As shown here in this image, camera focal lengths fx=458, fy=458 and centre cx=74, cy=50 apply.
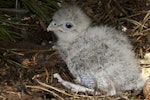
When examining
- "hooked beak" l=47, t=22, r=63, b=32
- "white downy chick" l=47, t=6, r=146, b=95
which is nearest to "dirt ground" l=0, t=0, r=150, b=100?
"white downy chick" l=47, t=6, r=146, b=95

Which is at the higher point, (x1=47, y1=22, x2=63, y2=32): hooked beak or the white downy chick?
(x1=47, y1=22, x2=63, y2=32): hooked beak

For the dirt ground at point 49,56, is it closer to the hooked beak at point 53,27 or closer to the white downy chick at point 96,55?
the white downy chick at point 96,55

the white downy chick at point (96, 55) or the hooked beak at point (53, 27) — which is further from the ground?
the hooked beak at point (53, 27)

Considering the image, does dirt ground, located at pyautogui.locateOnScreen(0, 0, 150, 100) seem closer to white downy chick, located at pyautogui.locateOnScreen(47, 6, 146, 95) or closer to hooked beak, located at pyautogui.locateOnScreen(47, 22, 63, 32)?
white downy chick, located at pyautogui.locateOnScreen(47, 6, 146, 95)

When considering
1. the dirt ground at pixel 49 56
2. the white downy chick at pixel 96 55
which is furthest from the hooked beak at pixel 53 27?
the dirt ground at pixel 49 56

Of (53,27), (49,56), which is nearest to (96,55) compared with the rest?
(53,27)

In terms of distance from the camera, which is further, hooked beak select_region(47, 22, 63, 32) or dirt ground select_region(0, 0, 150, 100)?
hooked beak select_region(47, 22, 63, 32)

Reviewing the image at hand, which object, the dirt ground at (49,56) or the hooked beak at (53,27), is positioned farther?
the hooked beak at (53,27)
